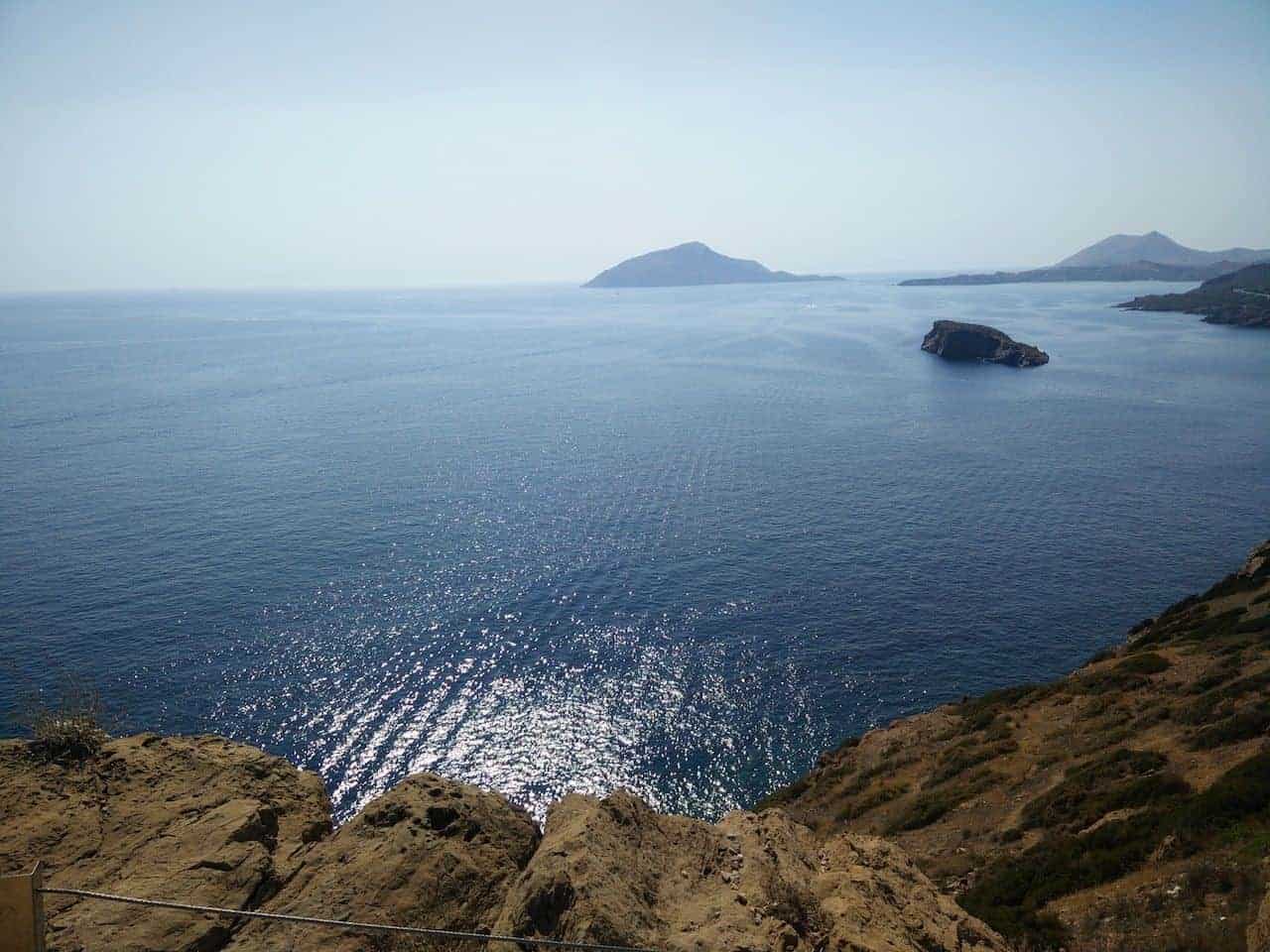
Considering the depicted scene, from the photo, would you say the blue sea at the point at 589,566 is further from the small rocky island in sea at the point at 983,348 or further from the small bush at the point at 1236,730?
the small rocky island in sea at the point at 983,348

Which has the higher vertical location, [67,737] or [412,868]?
[412,868]

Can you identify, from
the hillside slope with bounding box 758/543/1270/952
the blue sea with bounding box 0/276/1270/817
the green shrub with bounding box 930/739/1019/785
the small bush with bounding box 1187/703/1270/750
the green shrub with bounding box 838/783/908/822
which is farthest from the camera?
the blue sea with bounding box 0/276/1270/817

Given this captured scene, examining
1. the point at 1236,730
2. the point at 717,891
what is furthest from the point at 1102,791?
the point at 717,891

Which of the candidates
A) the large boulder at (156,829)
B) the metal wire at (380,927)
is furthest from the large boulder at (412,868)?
the large boulder at (156,829)

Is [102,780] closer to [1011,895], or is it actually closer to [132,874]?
[132,874]

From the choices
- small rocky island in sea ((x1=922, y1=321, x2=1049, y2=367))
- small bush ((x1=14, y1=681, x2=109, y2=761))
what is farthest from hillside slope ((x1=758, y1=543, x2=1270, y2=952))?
small rocky island in sea ((x1=922, y1=321, x2=1049, y2=367))

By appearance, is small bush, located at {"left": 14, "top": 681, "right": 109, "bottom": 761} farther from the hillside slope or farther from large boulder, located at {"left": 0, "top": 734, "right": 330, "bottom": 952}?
the hillside slope

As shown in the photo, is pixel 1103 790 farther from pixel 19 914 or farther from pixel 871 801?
pixel 19 914
